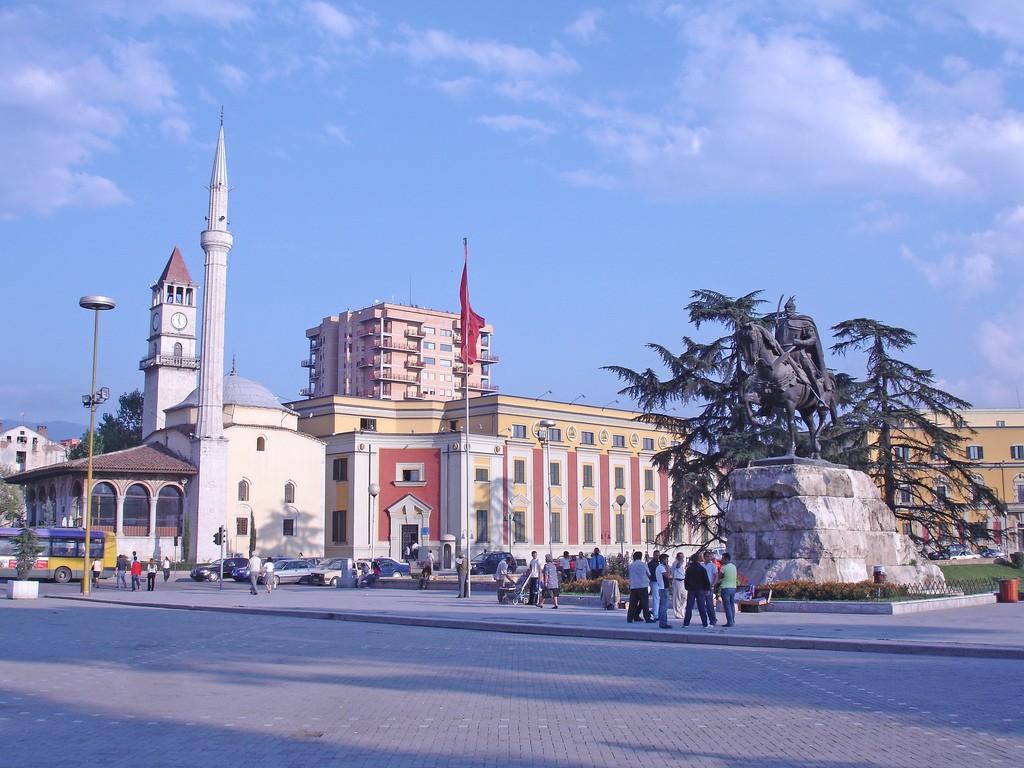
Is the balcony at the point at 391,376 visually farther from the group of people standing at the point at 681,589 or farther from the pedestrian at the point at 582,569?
the group of people standing at the point at 681,589

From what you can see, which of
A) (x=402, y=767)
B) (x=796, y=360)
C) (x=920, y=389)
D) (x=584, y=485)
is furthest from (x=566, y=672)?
(x=584, y=485)

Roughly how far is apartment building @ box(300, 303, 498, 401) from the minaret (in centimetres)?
4991

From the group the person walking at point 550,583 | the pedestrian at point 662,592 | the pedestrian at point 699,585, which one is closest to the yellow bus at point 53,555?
the person walking at point 550,583

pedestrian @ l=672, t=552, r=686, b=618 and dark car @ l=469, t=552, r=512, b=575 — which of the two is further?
dark car @ l=469, t=552, r=512, b=575

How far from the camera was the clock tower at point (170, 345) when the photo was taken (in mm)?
86188

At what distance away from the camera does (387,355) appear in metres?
115

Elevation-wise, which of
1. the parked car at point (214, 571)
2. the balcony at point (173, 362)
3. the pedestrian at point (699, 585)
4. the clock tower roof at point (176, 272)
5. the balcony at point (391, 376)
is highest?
the clock tower roof at point (176, 272)

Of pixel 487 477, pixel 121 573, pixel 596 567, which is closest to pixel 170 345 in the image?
pixel 487 477

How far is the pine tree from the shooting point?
3632cm

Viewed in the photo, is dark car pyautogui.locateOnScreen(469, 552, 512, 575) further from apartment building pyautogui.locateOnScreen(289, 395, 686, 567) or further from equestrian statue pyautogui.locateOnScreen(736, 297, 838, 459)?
equestrian statue pyautogui.locateOnScreen(736, 297, 838, 459)

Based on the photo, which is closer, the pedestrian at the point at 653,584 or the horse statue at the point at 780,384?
the pedestrian at the point at 653,584

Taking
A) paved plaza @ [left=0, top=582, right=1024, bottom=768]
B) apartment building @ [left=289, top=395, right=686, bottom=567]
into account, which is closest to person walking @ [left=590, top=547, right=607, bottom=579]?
paved plaza @ [left=0, top=582, right=1024, bottom=768]

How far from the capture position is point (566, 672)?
13094 mm

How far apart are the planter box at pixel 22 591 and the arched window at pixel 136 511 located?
28314 millimetres
